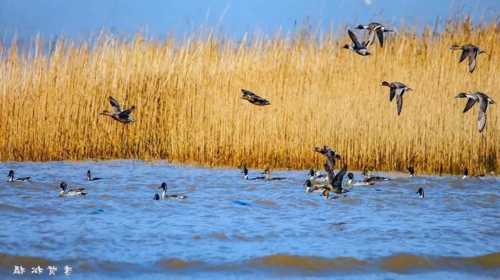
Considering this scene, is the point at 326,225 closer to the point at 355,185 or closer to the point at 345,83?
the point at 355,185

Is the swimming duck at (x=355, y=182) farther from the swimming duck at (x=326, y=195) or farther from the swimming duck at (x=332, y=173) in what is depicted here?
the swimming duck at (x=332, y=173)

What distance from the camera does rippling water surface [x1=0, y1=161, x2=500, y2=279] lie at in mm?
5051

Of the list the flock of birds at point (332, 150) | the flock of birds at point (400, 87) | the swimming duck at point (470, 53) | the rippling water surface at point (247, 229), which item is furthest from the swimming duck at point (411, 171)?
the swimming duck at point (470, 53)

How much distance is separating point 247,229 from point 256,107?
4.07 m

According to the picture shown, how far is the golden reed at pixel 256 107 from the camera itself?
31.7ft

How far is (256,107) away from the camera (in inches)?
396

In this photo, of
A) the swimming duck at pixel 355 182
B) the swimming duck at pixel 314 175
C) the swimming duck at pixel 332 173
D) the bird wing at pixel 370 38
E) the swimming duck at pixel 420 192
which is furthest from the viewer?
the bird wing at pixel 370 38

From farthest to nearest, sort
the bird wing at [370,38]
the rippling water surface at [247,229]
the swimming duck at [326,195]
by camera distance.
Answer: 1. the bird wing at [370,38]
2. the swimming duck at [326,195]
3. the rippling water surface at [247,229]

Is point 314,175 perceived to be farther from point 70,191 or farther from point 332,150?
point 70,191

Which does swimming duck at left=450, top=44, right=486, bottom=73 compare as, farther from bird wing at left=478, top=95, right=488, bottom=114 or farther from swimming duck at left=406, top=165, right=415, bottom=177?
swimming duck at left=406, top=165, right=415, bottom=177

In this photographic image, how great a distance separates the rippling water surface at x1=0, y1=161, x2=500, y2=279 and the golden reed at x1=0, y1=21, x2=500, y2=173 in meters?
0.81

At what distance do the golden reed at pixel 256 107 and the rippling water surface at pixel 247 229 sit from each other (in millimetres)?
808

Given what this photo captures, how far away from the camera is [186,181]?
344 inches

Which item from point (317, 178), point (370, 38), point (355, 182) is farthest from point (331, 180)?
point (370, 38)
